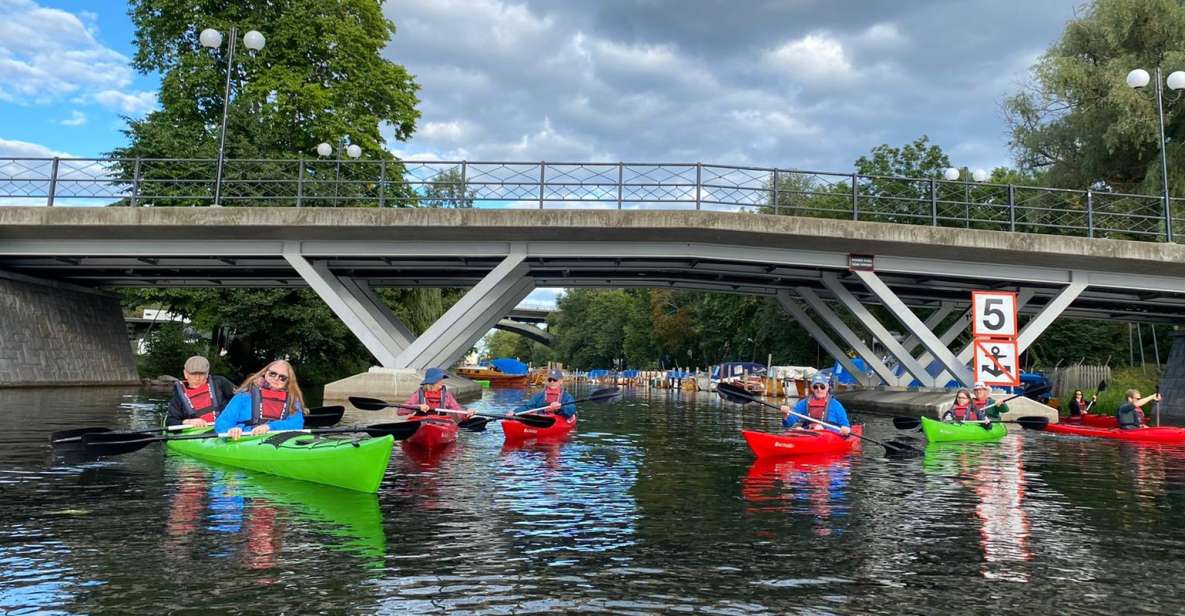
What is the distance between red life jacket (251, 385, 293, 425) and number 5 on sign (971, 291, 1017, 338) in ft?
58.8

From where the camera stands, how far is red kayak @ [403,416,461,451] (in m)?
12.7

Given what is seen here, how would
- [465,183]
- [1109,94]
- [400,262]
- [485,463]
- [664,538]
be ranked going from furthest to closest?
1. [1109,94]
2. [400,262]
3. [465,183]
4. [485,463]
5. [664,538]

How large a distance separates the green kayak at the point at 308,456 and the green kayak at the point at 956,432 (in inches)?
447

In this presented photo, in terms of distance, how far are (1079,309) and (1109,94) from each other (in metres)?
8.06

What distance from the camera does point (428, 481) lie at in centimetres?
963

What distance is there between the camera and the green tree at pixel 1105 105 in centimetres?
3033

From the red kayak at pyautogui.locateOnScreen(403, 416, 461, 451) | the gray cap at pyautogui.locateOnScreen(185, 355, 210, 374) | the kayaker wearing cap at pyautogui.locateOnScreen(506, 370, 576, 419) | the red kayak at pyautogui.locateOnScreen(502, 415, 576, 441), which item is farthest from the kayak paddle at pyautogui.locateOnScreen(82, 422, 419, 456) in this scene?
the kayaker wearing cap at pyautogui.locateOnScreen(506, 370, 576, 419)

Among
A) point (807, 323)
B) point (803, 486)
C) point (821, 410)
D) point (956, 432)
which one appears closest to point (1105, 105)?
point (807, 323)

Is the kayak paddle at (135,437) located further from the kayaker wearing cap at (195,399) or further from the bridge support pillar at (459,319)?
the bridge support pillar at (459,319)

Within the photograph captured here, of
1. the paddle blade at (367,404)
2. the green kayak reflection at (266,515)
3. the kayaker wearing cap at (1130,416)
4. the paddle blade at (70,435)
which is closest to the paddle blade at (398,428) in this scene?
the green kayak reflection at (266,515)

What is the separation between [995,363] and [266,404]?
18352 millimetres

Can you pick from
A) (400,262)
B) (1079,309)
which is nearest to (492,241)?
(400,262)

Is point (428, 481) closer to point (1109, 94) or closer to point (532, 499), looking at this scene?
point (532, 499)

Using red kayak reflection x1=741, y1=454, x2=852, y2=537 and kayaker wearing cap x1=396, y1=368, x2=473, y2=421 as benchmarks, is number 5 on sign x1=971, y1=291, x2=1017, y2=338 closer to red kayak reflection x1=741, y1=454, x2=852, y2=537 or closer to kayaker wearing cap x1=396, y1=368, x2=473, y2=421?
red kayak reflection x1=741, y1=454, x2=852, y2=537
